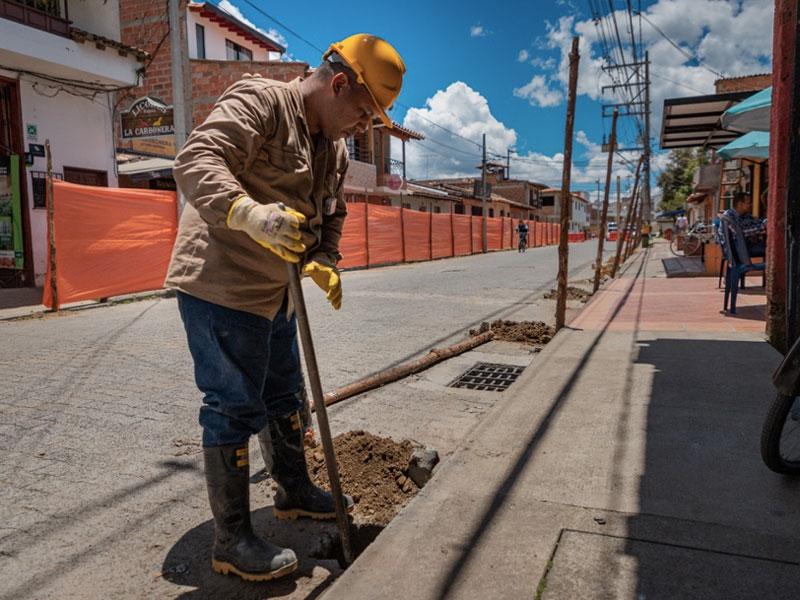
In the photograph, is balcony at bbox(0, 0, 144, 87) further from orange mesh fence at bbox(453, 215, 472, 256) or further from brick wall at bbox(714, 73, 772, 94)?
brick wall at bbox(714, 73, 772, 94)

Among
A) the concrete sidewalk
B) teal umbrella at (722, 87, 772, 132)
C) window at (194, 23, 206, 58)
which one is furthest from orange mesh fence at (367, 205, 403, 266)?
the concrete sidewalk

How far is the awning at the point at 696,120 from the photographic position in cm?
1102

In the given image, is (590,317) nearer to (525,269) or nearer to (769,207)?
(769,207)

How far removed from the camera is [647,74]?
1382 inches

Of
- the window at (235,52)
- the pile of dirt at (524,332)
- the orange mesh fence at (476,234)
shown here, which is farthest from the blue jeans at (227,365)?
the orange mesh fence at (476,234)

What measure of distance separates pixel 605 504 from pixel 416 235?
20.0m

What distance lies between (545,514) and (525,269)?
1554 centimetres

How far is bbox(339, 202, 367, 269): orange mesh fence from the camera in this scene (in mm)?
17500

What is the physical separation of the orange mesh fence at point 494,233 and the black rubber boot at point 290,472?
2926 cm

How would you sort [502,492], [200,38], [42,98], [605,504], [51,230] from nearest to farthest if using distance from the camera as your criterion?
[605,504] < [502,492] < [51,230] < [42,98] < [200,38]

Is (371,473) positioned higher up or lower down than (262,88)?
lower down

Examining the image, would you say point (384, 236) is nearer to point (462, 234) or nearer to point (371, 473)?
point (462, 234)

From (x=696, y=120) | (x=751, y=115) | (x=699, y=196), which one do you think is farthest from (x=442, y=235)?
(x=699, y=196)

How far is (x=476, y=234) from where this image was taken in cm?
2916
